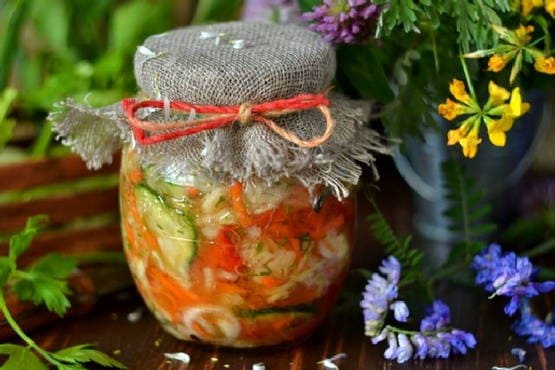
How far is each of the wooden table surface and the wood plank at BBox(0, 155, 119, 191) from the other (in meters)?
0.11

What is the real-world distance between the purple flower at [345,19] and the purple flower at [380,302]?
0.17 meters

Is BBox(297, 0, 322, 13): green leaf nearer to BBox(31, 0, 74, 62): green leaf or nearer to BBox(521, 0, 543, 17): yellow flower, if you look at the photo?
BBox(521, 0, 543, 17): yellow flower

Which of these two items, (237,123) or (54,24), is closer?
(237,123)

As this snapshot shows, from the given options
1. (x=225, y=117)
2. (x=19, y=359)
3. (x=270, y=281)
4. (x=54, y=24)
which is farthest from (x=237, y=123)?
(x=54, y=24)

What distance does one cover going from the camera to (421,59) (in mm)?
736

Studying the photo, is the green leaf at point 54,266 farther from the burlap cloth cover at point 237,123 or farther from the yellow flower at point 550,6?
the yellow flower at point 550,6

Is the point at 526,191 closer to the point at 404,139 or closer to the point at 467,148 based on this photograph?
the point at 404,139

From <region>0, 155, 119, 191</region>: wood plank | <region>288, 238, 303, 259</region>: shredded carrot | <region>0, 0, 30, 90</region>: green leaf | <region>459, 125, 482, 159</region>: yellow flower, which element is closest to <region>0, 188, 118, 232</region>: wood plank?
<region>0, 155, 119, 191</region>: wood plank

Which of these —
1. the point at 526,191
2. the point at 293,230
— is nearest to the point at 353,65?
the point at 293,230

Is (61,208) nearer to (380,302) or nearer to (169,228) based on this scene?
(169,228)

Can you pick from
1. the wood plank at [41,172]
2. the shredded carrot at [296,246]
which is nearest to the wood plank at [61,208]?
the wood plank at [41,172]

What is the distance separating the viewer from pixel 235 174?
2.03 feet

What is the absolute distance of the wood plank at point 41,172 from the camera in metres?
0.76

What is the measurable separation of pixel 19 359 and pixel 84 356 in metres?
0.04
